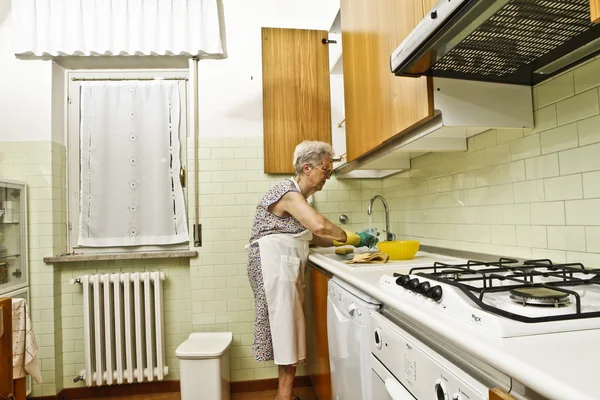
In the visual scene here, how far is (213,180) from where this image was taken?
2.74 meters

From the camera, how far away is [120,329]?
102 inches

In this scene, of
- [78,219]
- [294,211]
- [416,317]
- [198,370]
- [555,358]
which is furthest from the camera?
[78,219]

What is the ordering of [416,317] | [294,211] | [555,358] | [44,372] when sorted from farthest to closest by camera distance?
[44,372], [294,211], [416,317], [555,358]

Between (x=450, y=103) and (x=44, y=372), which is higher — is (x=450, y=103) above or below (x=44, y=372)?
above

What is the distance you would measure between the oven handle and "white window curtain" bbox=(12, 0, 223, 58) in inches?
96.8

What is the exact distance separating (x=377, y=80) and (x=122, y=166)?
204 cm

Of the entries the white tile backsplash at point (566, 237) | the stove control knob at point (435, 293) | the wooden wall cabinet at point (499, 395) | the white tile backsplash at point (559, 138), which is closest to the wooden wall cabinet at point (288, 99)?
the white tile backsplash at point (559, 138)

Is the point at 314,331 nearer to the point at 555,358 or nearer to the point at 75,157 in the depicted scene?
the point at 555,358

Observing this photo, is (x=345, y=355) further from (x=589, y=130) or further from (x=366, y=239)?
(x=589, y=130)

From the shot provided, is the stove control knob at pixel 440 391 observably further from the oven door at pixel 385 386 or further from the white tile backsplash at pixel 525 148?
the white tile backsplash at pixel 525 148

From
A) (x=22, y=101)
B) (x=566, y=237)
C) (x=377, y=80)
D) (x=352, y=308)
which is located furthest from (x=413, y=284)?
(x=22, y=101)

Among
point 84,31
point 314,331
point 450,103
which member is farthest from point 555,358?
point 84,31

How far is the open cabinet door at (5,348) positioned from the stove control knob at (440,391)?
70.4 inches

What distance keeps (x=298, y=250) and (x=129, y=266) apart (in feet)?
4.57
